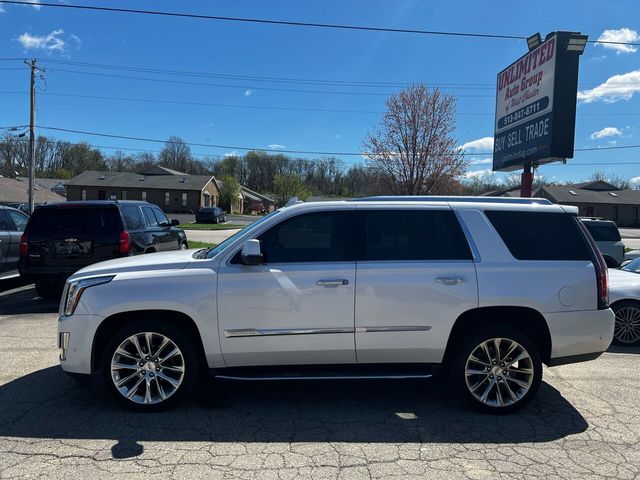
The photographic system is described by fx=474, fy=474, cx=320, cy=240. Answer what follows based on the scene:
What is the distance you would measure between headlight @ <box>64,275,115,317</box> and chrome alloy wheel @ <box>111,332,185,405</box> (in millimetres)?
535

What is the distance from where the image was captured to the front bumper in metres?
4.00

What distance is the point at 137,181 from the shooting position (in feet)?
226

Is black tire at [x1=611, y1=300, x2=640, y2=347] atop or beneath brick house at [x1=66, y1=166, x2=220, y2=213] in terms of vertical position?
beneath

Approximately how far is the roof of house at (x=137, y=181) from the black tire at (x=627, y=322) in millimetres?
64629

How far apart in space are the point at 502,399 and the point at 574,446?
0.67 meters

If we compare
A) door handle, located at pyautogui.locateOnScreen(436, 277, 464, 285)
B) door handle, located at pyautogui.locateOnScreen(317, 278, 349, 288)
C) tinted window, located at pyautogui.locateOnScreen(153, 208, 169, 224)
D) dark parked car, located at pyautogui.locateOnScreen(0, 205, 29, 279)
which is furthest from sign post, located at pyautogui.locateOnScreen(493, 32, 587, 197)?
dark parked car, located at pyautogui.locateOnScreen(0, 205, 29, 279)

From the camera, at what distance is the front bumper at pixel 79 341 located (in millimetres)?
4000

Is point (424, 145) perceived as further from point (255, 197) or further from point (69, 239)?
point (255, 197)

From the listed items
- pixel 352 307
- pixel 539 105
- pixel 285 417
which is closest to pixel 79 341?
pixel 285 417

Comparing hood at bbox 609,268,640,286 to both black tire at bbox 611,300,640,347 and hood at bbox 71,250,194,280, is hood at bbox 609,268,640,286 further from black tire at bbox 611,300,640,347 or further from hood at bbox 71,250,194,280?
hood at bbox 71,250,194,280

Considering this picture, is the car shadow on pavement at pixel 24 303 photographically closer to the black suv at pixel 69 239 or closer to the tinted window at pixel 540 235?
the black suv at pixel 69 239

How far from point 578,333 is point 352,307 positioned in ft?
6.67

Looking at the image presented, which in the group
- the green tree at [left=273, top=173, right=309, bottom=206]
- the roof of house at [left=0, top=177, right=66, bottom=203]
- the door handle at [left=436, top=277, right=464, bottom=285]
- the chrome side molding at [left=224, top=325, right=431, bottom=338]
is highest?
the green tree at [left=273, top=173, right=309, bottom=206]

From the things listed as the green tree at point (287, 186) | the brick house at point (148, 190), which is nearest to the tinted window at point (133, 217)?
the brick house at point (148, 190)
